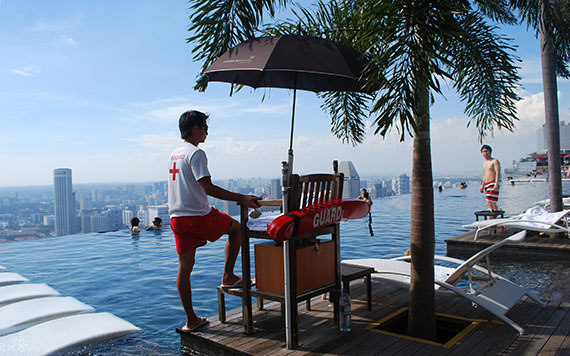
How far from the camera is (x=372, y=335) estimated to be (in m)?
3.46

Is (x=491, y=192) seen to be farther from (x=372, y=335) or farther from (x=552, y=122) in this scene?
(x=372, y=335)

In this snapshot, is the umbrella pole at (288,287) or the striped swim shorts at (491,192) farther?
the striped swim shorts at (491,192)

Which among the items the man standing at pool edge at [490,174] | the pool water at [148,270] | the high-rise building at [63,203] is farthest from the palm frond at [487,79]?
the high-rise building at [63,203]

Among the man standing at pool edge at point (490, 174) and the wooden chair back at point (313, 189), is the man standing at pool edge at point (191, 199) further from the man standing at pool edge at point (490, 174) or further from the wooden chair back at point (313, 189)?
the man standing at pool edge at point (490, 174)

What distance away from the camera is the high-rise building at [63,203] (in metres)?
65.7

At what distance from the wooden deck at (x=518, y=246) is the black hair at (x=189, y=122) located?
6.36m

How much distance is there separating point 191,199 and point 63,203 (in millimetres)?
70720

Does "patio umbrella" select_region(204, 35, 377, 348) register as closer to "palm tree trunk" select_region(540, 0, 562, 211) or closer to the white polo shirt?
the white polo shirt

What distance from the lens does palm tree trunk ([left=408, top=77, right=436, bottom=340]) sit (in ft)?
11.1

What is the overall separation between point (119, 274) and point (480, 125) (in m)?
6.46

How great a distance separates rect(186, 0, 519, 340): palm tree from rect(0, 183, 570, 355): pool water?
84.7 inches

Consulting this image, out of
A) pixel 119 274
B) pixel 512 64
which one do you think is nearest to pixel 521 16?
pixel 512 64

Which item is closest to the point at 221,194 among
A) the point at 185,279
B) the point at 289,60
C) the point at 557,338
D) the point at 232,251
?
the point at 232,251

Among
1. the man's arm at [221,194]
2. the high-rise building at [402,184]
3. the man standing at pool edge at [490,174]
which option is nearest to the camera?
the man's arm at [221,194]
